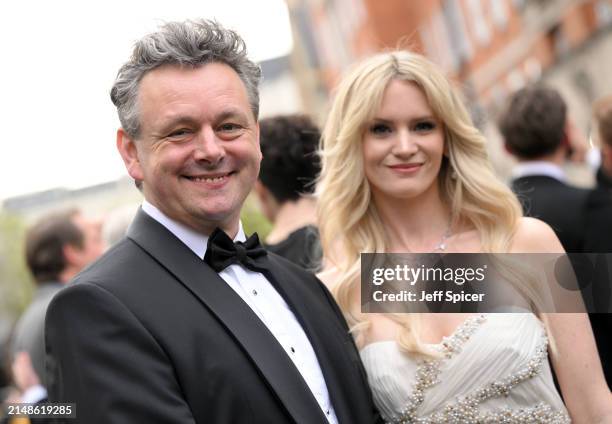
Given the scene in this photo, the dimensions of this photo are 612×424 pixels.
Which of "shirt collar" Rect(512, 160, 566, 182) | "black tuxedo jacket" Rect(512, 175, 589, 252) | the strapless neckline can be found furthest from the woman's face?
"shirt collar" Rect(512, 160, 566, 182)

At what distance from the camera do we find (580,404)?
3.47 metres

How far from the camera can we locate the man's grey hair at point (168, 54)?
9.45 feet

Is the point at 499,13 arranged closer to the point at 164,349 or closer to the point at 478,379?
the point at 478,379

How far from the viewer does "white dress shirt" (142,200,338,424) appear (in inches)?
115

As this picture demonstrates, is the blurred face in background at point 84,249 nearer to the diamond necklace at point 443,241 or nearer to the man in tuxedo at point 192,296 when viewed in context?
the diamond necklace at point 443,241

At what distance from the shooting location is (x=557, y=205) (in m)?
4.80

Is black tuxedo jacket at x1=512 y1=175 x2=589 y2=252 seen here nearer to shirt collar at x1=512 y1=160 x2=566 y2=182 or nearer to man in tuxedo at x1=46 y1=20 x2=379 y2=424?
shirt collar at x1=512 y1=160 x2=566 y2=182

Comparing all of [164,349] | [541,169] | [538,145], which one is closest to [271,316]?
[164,349]

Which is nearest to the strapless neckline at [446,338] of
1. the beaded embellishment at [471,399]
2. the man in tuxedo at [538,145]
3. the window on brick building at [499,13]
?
the beaded embellishment at [471,399]

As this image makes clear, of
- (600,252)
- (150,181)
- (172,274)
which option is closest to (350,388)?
(172,274)

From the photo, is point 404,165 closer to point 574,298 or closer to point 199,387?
point 574,298

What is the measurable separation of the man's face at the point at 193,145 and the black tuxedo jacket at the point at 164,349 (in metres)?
0.14

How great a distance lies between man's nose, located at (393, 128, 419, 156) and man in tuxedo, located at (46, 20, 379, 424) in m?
0.82

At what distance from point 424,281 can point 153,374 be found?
156cm
